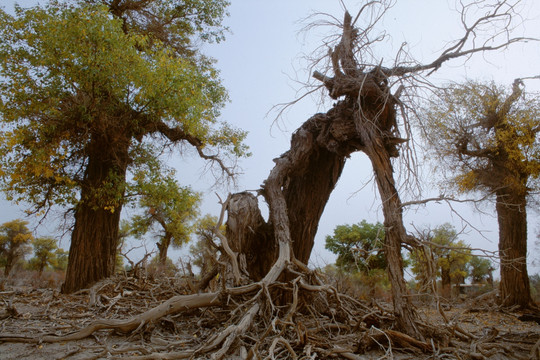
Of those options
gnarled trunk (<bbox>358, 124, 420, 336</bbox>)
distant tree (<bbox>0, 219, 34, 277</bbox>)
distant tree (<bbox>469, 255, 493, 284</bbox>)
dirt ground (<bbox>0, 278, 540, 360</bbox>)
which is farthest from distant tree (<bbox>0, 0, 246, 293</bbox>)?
distant tree (<bbox>469, 255, 493, 284</bbox>)

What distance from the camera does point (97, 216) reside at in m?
8.16

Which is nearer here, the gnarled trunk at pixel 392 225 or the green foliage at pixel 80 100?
the gnarled trunk at pixel 392 225

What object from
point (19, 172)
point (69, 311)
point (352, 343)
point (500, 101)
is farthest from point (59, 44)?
point (500, 101)

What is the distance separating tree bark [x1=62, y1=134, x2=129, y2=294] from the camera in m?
7.73

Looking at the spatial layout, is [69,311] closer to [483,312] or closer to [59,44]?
[59,44]

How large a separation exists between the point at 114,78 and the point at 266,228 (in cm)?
429

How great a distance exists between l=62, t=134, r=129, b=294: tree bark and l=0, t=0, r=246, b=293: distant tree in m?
0.02

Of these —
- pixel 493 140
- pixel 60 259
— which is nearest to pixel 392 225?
pixel 493 140

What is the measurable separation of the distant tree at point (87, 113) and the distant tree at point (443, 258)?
5338 millimetres

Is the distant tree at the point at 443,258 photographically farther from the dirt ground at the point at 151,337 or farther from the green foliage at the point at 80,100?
the green foliage at the point at 80,100

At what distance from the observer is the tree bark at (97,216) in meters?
7.73

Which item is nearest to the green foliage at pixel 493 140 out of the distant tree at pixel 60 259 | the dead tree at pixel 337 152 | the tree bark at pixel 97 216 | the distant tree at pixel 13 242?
the dead tree at pixel 337 152

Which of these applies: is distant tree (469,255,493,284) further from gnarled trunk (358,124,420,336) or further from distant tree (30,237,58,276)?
distant tree (30,237,58,276)

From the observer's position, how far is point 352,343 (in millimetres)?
3781
